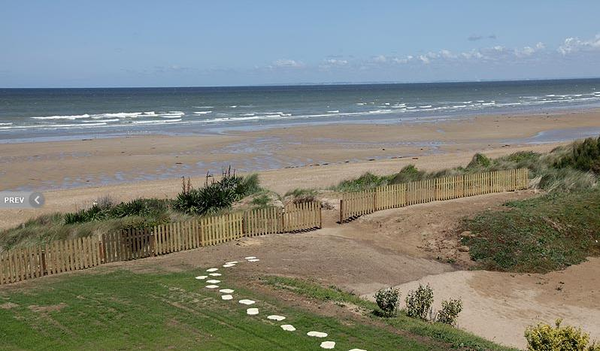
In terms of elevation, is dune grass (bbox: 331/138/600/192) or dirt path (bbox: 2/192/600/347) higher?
dune grass (bbox: 331/138/600/192)

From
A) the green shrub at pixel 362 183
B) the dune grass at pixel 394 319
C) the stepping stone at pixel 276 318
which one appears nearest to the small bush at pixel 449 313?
the dune grass at pixel 394 319

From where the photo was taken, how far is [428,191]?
83.6ft

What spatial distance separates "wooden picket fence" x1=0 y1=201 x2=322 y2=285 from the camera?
1597cm

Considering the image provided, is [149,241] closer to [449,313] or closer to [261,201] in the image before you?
[261,201]

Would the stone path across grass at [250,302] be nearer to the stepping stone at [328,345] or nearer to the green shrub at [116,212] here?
the stepping stone at [328,345]

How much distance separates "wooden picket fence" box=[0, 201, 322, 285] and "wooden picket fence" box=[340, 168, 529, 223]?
5.76 ft

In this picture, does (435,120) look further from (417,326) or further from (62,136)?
(417,326)

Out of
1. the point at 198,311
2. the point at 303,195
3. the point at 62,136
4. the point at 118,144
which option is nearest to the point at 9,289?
the point at 198,311

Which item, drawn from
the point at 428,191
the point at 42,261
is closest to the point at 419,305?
the point at 42,261

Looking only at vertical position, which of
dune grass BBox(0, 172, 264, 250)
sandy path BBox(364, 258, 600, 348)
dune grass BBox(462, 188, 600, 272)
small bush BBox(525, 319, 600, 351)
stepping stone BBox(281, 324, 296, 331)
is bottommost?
sandy path BBox(364, 258, 600, 348)

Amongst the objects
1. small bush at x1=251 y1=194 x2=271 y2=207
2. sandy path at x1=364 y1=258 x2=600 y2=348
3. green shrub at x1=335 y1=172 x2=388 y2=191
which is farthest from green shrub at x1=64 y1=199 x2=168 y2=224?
sandy path at x1=364 y1=258 x2=600 y2=348

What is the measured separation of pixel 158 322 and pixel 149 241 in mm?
6399

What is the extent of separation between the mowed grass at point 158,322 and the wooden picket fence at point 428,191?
8927mm

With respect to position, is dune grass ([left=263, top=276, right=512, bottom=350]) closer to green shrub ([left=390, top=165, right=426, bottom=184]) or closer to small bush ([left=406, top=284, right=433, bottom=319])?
small bush ([left=406, top=284, right=433, bottom=319])
